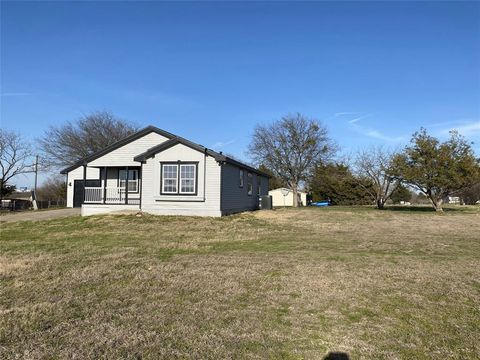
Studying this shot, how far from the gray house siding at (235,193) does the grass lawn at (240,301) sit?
35.1 ft

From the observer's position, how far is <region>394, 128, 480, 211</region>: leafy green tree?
25.3m

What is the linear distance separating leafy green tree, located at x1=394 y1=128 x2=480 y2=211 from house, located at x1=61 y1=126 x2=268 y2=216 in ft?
40.3

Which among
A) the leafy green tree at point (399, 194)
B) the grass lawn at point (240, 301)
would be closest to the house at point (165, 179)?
the grass lawn at point (240, 301)

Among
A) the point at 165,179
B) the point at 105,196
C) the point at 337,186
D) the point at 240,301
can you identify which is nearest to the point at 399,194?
the point at 337,186

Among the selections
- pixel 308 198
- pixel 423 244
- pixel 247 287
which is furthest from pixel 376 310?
pixel 308 198

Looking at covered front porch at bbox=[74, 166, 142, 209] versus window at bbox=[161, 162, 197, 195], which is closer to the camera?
window at bbox=[161, 162, 197, 195]

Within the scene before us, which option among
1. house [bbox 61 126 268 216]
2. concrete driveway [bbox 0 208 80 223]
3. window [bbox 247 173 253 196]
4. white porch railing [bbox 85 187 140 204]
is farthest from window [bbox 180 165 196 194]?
concrete driveway [bbox 0 208 80 223]

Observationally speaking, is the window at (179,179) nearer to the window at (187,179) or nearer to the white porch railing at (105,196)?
the window at (187,179)

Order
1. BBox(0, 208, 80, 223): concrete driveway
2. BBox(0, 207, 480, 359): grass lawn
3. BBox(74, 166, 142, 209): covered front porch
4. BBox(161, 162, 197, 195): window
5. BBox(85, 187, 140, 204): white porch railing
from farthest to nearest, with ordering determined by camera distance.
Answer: BBox(85, 187, 140, 204): white porch railing, BBox(74, 166, 142, 209): covered front porch, BBox(0, 208, 80, 223): concrete driveway, BBox(161, 162, 197, 195): window, BBox(0, 207, 480, 359): grass lawn

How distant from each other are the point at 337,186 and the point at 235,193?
26.5 m

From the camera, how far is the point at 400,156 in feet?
91.5

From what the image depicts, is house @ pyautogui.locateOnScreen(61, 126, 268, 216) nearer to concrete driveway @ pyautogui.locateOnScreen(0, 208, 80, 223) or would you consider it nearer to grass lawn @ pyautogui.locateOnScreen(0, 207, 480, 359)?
concrete driveway @ pyautogui.locateOnScreen(0, 208, 80, 223)

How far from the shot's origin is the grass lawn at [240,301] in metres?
3.75

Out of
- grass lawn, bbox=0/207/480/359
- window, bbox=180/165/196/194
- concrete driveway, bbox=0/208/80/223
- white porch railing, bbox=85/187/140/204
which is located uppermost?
window, bbox=180/165/196/194
